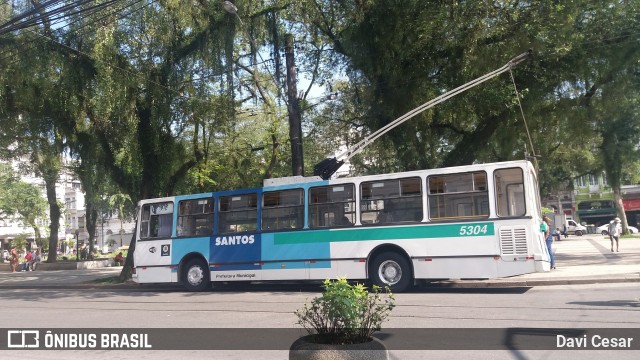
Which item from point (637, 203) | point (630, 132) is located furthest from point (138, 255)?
point (637, 203)

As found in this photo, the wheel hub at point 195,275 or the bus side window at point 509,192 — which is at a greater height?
the bus side window at point 509,192

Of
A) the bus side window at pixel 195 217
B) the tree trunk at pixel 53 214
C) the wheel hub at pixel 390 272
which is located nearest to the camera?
the wheel hub at pixel 390 272

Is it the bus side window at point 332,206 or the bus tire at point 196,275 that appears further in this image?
the bus tire at point 196,275

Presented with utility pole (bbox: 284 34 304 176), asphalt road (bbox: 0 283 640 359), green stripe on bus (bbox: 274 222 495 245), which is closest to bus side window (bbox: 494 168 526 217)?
green stripe on bus (bbox: 274 222 495 245)

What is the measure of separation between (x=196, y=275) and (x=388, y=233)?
21.9 ft

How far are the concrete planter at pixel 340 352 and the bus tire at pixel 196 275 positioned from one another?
1303cm

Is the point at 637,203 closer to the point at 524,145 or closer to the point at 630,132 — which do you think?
the point at 630,132

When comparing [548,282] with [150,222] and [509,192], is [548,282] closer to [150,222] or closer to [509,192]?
[509,192]

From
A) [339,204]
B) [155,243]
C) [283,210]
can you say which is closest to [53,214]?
[155,243]

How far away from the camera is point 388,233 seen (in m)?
14.3

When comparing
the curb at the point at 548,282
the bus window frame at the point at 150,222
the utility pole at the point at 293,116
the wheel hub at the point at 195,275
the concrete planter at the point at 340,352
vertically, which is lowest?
the curb at the point at 548,282

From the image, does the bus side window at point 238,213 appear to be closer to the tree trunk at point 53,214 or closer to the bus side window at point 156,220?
the bus side window at point 156,220

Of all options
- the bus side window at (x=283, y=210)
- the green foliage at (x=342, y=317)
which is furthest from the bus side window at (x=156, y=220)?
the green foliage at (x=342, y=317)

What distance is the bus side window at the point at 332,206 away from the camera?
1484cm
